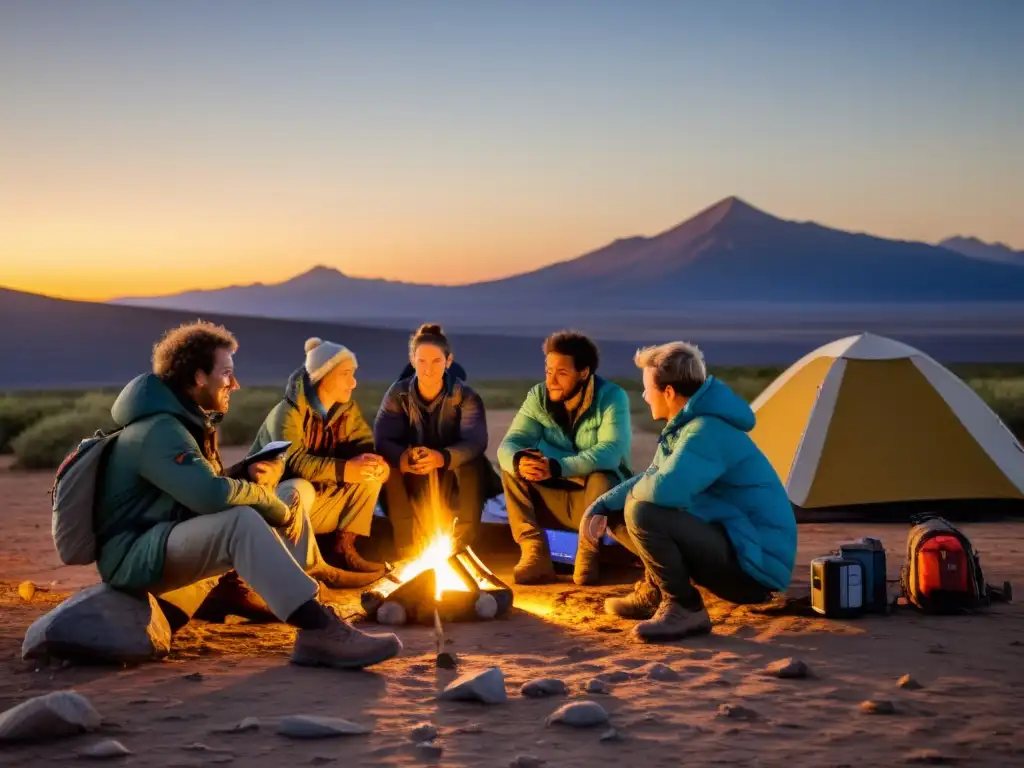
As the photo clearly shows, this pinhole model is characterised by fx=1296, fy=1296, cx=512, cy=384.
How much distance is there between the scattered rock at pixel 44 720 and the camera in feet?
14.4

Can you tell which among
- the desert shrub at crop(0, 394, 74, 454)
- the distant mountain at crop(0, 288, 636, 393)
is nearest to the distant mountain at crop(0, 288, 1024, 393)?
the distant mountain at crop(0, 288, 636, 393)

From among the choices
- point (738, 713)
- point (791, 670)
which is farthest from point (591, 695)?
point (791, 670)

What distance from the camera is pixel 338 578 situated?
23.9 ft

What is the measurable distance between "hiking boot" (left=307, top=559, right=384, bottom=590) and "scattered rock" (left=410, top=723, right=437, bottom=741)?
113 inches

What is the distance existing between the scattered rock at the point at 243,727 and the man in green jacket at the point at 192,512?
0.69 meters

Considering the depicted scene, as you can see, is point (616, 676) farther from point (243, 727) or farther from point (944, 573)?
point (944, 573)

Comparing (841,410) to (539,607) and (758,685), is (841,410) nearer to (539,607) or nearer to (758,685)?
(539,607)

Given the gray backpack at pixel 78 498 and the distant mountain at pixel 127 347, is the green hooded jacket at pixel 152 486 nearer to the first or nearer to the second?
the gray backpack at pixel 78 498

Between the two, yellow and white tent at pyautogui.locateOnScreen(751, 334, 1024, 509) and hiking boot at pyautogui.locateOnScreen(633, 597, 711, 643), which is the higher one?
yellow and white tent at pyautogui.locateOnScreen(751, 334, 1024, 509)

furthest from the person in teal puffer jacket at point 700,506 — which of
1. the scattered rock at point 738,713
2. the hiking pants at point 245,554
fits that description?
the hiking pants at point 245,554

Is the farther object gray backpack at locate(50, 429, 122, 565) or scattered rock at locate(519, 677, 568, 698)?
gray backpack at locate(50, 429, 122, 565)

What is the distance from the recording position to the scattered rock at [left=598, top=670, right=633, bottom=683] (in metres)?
5.11

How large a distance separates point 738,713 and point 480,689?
95cm

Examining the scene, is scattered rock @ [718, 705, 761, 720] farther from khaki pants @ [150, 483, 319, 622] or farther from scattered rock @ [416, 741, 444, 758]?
khaki pants @ [150, 483, 319, 622]
